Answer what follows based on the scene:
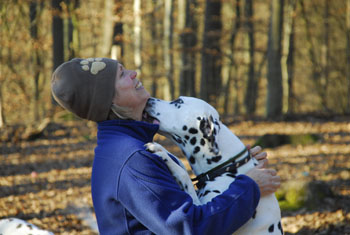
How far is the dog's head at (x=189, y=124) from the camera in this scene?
214 cm

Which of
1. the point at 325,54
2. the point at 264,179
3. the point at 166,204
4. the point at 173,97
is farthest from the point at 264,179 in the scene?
the point at 325,54

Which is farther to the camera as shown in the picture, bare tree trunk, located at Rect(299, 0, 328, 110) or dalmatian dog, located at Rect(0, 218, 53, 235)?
Result: bare tree trunk, located at Rect(299, 0, 328, 110)

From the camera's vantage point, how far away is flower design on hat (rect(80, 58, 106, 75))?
1.97m

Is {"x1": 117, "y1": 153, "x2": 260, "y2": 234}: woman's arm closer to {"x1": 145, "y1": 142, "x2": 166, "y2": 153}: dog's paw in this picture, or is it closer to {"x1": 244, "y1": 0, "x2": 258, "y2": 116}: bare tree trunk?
{"x1": 145, "y1": 142, "x2": 166, "y2": 153}: dog's paw


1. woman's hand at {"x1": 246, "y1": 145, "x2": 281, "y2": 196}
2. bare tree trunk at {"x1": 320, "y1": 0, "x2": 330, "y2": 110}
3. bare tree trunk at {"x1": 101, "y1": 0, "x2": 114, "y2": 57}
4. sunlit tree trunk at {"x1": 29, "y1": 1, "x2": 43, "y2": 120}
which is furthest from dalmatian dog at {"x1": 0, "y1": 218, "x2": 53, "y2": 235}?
bare tree trunk at {"x1": 320, "y1": 0, "x2": 330, "y2": 110}

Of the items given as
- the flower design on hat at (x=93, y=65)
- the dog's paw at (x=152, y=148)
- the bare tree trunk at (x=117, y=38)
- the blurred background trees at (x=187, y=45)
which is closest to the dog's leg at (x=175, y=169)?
the dog's paw at (x=152, y=148)

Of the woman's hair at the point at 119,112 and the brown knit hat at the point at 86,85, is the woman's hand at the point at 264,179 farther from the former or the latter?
the brown knit hat at the point at 86,85

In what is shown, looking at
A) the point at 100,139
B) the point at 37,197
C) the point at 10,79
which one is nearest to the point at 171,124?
the point at 100,139

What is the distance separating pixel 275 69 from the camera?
1241 cm

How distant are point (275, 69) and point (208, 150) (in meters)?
10.7

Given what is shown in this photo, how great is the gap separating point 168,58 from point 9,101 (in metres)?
7.13

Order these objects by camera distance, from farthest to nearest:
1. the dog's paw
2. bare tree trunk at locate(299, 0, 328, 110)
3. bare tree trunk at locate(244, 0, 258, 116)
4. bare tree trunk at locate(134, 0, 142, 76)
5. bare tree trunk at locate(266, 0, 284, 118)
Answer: bare tree trunk at locate(299, 0, 328, 110) → bare tree trunk at locate(244, 0, 258, 116) → bare tree trunk at locate(134, 0, 142, 76) → bare tree trunk at locate(266, 0, 284, 118) → the dog's paw

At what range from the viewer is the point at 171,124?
2.14 m

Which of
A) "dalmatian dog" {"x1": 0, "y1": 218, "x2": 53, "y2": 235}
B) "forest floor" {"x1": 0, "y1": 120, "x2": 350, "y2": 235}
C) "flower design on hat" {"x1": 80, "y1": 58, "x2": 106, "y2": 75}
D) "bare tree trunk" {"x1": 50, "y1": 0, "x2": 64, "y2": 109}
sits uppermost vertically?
"flower design on hat" {"x1": 80, "y1": 58, "x2": 106, "y2": 75}
